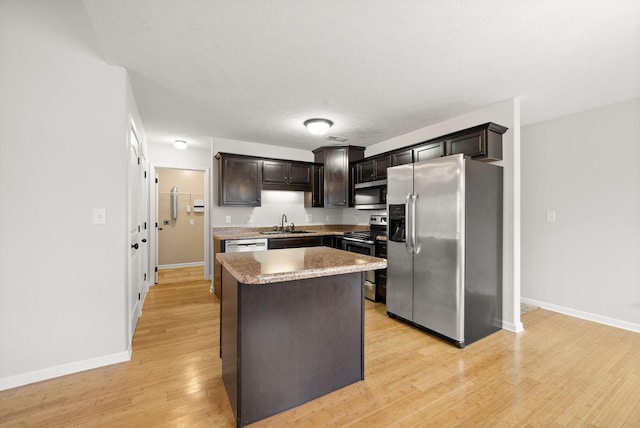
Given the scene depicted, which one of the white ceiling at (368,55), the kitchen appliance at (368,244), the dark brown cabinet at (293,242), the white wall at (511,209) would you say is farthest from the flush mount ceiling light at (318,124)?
the white wall at (511,209)

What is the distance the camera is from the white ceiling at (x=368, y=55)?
171 centimetres

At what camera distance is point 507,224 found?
9.96 ft

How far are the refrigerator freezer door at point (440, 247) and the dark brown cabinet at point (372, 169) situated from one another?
49.1 inches

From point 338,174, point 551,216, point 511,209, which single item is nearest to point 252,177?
point 338,174

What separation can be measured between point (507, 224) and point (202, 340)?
11.3 feet

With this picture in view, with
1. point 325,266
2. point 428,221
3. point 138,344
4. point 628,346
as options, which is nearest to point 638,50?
point 428,221

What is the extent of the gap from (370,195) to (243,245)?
2.31 meters

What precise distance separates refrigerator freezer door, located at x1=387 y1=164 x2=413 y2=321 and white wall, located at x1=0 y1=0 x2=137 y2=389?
271 cm

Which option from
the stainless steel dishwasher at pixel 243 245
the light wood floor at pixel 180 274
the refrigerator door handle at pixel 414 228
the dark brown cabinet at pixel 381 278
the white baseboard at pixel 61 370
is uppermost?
the refrigerator door handle at pixel 414 228

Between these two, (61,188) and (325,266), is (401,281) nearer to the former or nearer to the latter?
(325,266)

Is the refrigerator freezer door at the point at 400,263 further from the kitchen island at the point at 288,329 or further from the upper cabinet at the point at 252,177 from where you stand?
the upper cabinet at the point at 252,177

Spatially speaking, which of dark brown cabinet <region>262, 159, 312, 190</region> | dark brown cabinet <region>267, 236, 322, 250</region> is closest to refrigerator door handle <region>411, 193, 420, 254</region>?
dark brown cabinet <region>267, 236, 322, 250</region>

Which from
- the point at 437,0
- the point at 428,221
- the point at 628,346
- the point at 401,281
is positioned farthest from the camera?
the point at 401,281

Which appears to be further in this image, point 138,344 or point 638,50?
point 138,344
